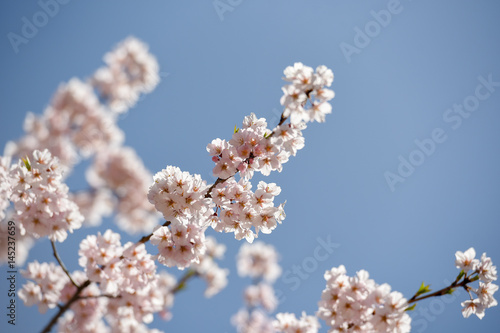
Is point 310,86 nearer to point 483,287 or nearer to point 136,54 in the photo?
point 483,287

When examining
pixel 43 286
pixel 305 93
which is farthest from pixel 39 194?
pixel 305 93

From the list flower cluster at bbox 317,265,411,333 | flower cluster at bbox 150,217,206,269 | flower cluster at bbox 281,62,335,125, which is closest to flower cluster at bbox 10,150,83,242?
flower cluster at bbox 150,217,206,269

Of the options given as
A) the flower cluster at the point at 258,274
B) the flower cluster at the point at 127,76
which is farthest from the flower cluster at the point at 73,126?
the flower cluster at the point at 258,274

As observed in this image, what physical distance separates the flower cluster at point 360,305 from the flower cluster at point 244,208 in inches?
52.9

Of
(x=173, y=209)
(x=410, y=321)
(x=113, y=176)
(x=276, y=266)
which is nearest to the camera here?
(x=173, y=209)

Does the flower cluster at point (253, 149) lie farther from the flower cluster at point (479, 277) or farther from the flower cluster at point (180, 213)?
the flower cluster at point (479, 277)

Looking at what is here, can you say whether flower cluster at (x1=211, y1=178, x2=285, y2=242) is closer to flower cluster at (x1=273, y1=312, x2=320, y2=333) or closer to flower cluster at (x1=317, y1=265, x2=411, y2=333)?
flower cluster at (x1=317, y1=265, x2=411, y2=333)

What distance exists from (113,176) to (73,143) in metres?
1.80

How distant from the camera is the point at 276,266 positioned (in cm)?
1088

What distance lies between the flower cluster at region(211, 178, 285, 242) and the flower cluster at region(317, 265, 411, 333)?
1.34 m

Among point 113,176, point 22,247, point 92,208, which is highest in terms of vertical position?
point 113,176

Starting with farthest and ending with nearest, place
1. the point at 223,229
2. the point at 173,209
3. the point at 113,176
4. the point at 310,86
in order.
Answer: the point at 113,176, the point at 223,229, the point at 173,209, the point at 310,86

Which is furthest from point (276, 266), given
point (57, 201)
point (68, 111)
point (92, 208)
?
point (68, 111)

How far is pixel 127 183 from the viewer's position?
39.0 feet
